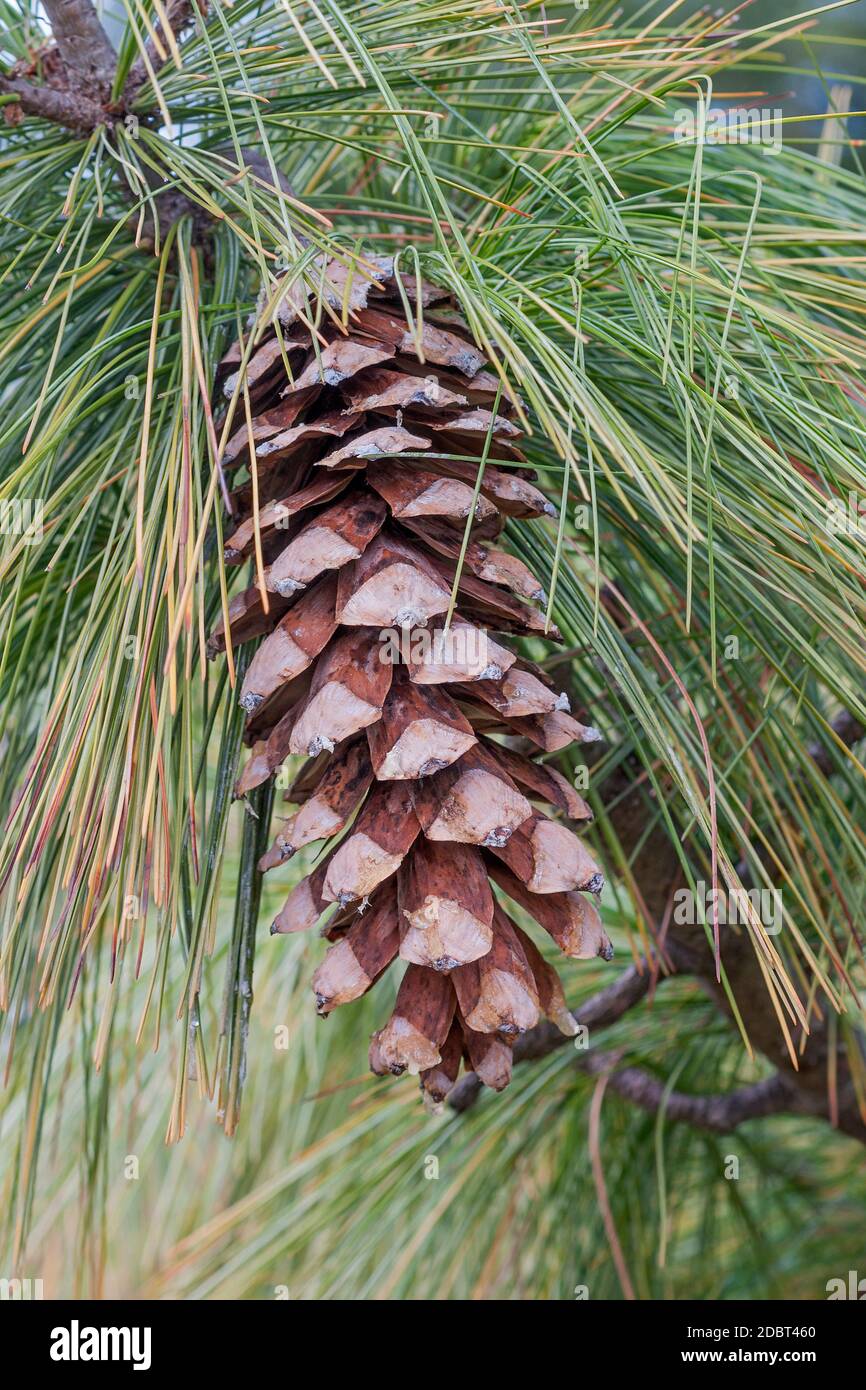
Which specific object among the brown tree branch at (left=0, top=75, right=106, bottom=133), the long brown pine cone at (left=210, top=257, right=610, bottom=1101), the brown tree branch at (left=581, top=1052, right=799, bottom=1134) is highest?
the brown tree branch at (left=0, top=75, right=106, bottom=133)

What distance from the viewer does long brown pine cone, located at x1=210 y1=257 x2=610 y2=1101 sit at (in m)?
0.31

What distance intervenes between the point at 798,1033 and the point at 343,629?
1.15ft

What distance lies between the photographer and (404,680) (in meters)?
0.33

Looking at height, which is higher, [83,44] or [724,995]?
[83,44]

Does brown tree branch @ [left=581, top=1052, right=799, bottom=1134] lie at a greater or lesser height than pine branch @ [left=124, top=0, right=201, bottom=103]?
lesser

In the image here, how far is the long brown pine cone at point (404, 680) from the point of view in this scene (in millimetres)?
314

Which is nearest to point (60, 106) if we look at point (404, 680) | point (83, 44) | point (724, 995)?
point (83, 44)

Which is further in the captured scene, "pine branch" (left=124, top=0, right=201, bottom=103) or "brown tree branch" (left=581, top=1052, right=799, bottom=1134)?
"brown tree branch" (left=581, top=1052, right=799, bottom=1134)

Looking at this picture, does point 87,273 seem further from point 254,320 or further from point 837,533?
point 837,533

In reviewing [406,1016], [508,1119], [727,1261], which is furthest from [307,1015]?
[406,1016]

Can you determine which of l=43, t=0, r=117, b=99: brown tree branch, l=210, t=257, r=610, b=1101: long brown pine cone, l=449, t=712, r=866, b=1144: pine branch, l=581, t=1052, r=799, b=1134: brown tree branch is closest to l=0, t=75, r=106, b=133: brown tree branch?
l=43, t=0, r=117, b=99: brown tree branch

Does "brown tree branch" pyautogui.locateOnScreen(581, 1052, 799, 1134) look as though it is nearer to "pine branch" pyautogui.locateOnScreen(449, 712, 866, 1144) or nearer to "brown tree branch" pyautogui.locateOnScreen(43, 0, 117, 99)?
"pine branch" pyautogui.locateOnScreen(449, 712, 866, 1144)

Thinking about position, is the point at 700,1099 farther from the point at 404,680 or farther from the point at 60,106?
the point at 60,106

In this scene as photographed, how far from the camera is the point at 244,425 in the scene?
363 mm
